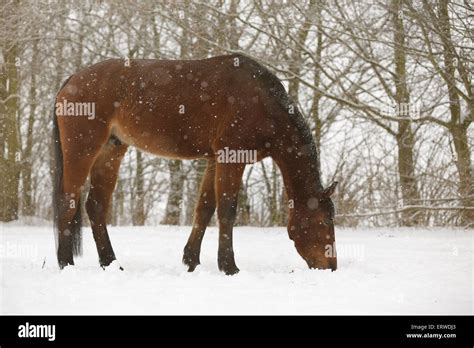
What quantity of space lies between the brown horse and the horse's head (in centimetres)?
1

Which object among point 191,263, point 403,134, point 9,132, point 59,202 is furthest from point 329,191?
point 9,132

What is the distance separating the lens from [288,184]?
6016 millimetres

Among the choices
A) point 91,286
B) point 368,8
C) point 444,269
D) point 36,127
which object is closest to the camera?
point 91,286

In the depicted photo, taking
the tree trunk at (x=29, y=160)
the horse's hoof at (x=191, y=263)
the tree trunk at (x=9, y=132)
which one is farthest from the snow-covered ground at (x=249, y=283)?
the tree trunk at (x=29, y=160)

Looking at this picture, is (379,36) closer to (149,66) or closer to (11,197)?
(149,66)

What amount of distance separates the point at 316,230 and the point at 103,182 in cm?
247

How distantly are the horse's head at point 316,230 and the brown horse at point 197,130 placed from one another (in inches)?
0.4

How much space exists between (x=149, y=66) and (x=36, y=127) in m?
12.9

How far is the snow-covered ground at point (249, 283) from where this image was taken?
3902 millimetres

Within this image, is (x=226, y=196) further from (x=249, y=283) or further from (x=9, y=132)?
(x=9, y=132)

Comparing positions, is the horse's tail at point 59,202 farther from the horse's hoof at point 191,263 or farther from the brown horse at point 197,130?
the horse's hoof at point 191,263

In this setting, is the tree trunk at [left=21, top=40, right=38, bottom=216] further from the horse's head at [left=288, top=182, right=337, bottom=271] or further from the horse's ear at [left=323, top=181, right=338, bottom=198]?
the horse's ear at [left=323, top=181, right=338, bottom=198]

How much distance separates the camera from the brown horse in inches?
229
